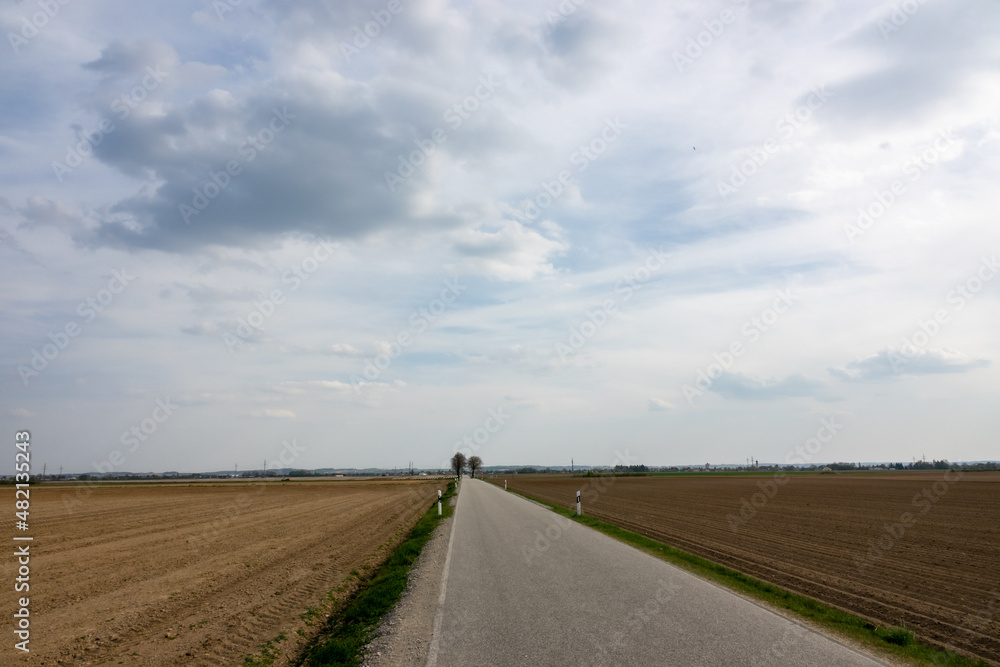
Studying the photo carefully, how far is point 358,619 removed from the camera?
9883 millimetres

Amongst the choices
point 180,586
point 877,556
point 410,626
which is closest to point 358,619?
point 410,626

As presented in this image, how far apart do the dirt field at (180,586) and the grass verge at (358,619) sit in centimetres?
39

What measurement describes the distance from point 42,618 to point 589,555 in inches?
443

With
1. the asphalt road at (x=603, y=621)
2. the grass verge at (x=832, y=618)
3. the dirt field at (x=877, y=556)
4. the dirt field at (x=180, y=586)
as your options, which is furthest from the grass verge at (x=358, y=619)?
the dirt field at (x=877, y=556)

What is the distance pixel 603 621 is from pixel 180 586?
9817 millimetres

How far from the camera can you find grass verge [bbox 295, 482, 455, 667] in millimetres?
7742

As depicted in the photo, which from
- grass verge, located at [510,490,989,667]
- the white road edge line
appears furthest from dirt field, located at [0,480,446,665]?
grass verge, located at [510,490,989,667]

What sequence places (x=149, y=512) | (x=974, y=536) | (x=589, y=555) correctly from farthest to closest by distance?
(x=149, y=512) → (x=974, y=536) → (x=589, y=555)

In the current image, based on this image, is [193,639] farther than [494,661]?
Yes

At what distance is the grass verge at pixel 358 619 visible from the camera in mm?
7742

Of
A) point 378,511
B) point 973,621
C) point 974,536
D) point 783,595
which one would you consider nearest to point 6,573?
point 783,595

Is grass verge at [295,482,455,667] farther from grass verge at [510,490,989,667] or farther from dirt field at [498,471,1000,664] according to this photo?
dirt field at [498,471,1000,664]

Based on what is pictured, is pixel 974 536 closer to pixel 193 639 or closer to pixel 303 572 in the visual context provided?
pixel 303 572

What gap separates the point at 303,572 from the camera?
48.3ft
